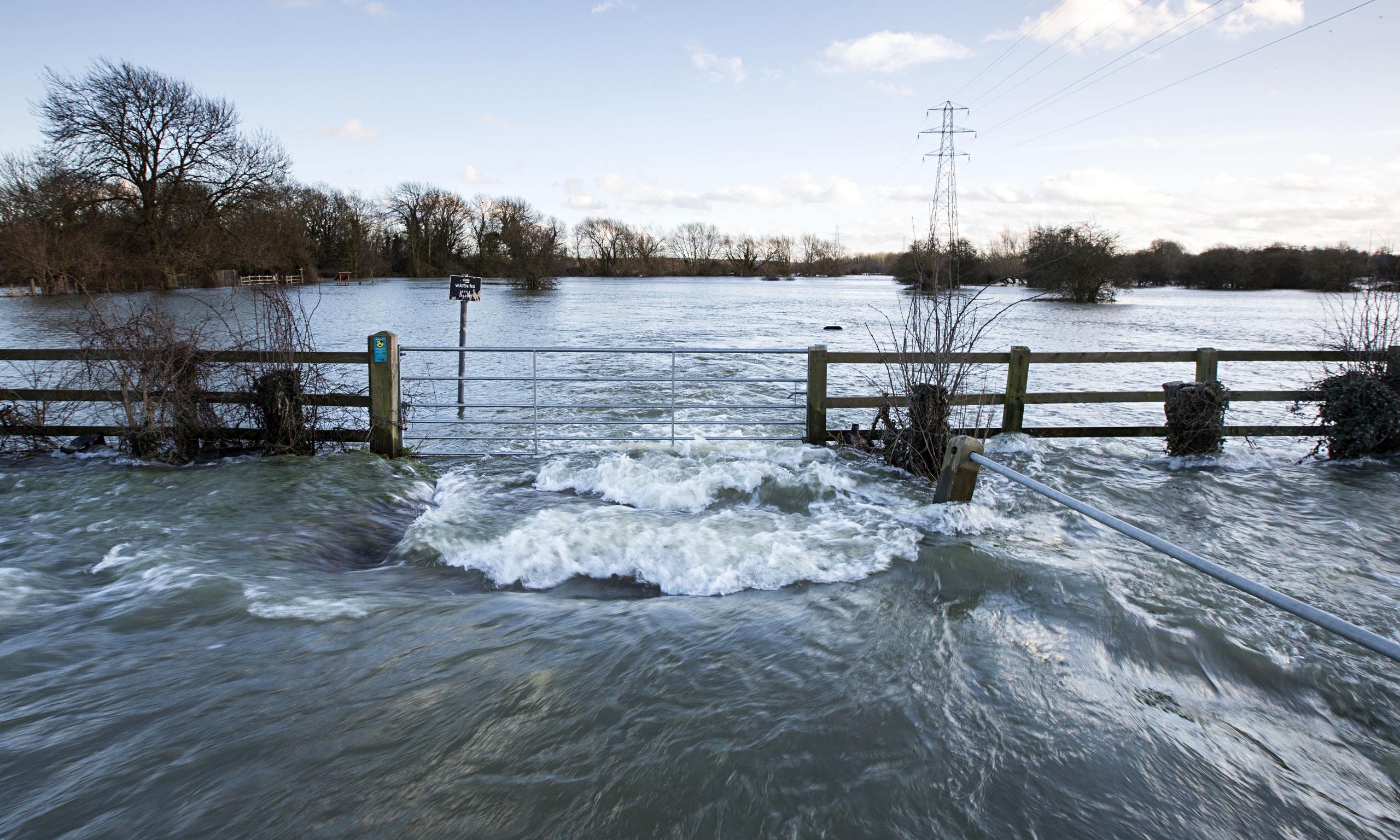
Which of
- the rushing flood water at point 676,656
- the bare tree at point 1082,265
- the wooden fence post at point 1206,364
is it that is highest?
the bare tree at point 1082,265

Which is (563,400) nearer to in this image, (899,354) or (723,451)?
(723,451)

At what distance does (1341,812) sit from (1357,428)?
745cm

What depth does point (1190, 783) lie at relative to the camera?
2924 millimetres

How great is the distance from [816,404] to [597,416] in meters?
4.14

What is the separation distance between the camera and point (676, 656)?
3.85 meters

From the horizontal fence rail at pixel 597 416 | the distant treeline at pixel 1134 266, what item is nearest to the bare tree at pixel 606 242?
the distant treeline at pixel 1134 266

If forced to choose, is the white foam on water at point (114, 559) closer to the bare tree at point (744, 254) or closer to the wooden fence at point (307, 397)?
the wooden fence at point (307, 397)

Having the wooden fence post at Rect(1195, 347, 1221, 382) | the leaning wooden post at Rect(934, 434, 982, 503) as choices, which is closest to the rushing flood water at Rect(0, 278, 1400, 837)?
the leaning wooden post at Rect(934, 434, 982, 503)

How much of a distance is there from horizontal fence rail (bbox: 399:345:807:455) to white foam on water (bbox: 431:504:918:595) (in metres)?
1.37

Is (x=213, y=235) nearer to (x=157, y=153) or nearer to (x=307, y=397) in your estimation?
(x=157, y=153)

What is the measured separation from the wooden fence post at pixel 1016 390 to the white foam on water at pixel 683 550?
3.40 m

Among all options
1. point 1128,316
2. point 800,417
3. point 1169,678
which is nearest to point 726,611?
point 1169,678

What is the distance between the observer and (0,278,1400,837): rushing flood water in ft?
9.15

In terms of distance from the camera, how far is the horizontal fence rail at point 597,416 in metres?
8.15
